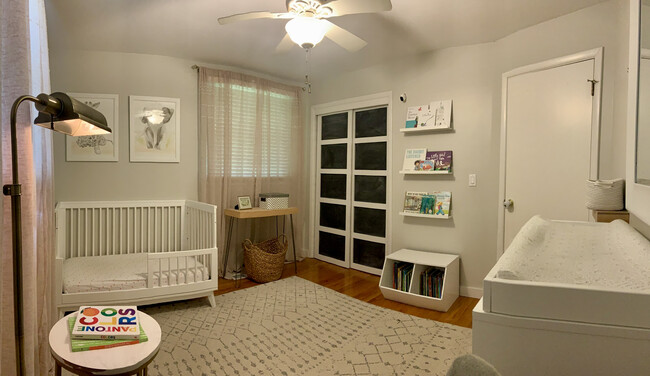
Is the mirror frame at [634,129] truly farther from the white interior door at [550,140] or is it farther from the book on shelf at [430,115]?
the book on shelf at [430,115]

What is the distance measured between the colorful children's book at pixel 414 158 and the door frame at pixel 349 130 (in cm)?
22

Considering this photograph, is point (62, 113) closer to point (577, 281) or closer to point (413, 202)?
point (577, 281)

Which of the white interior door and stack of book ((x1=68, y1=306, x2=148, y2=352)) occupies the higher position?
the white interior door

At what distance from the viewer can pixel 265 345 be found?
2045 millimetres

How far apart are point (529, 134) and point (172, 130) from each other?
10.7 feet

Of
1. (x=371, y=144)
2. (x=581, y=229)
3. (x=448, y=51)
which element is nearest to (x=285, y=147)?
(x=371, y=144)

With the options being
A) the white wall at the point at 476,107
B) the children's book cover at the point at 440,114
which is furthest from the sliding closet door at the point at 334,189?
the children's book cover at the point at 440,114

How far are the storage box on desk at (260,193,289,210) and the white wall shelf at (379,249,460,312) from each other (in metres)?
1.32

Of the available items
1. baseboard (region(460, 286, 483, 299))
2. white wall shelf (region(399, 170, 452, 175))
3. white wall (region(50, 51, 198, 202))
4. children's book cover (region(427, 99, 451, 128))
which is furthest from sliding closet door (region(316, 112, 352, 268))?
white wall (region(50, 51, 198, 202))

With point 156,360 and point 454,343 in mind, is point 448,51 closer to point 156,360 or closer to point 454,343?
point 454,343

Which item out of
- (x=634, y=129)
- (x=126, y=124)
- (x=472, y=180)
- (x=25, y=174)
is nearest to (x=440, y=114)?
(x=472, y=180)

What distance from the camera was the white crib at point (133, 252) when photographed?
2.25 meters

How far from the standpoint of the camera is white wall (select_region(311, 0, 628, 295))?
6.86 feet

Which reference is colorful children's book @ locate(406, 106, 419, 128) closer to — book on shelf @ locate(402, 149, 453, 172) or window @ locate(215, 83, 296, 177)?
book on shelf @ locate(402, 149, 453, 172)
